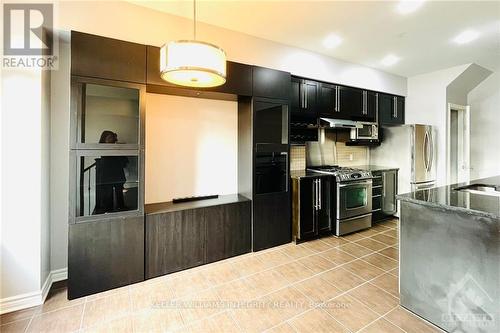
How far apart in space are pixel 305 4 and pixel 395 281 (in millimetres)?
3123

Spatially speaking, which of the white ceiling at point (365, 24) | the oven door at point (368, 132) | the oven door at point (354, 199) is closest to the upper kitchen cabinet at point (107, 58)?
the white ceiling at point (365, 24)

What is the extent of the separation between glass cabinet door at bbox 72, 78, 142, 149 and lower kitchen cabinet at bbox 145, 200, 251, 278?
0.86m

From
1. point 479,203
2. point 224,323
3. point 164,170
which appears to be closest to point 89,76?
point 164,170

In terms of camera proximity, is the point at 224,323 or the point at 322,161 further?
the point at 322,161

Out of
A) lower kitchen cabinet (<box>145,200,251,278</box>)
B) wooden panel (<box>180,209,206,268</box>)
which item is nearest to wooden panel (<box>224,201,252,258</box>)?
lower kitchen cabinet (<box>145,200,251,278</box>)

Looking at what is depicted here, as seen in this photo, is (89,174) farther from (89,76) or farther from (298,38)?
(298,38)

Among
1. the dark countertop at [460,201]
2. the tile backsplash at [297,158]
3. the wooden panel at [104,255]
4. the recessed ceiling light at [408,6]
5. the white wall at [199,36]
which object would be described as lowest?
the wooden panel at [104,255]

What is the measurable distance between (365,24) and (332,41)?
57 centimetres

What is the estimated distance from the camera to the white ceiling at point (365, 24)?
269 centimetres

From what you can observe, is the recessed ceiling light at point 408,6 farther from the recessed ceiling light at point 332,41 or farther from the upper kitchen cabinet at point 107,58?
the upper kitchen cabinet at point 107,58

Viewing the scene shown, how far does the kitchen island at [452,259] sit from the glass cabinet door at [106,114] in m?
2.67

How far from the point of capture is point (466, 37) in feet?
11.4

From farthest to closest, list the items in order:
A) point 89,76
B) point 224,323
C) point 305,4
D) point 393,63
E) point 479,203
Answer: point 393,63 → point 305,4 → point 89,76 → point 224,323 → point 479,203

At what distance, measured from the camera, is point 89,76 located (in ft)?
7.49
